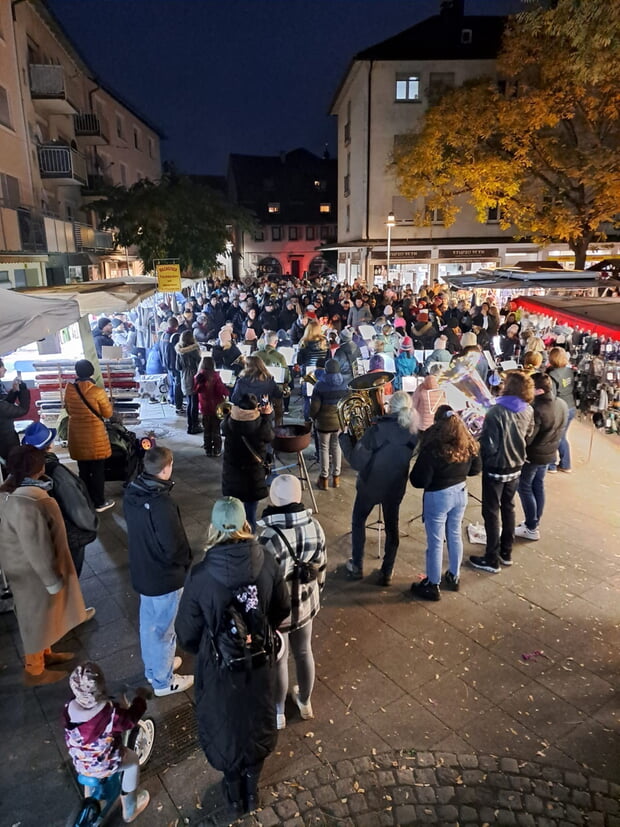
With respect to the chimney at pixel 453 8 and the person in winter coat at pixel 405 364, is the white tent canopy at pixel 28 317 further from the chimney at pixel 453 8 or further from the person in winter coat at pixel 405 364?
the chimney at pixel 453 8

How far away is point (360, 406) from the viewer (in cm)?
704

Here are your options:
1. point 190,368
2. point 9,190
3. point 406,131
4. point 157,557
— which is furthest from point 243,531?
point 406,131

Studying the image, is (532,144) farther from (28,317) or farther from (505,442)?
(28,317)

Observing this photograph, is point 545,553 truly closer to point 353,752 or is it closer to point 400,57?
point 353,752

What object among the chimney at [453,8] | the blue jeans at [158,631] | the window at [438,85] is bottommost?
the blue jeans at [158,631]

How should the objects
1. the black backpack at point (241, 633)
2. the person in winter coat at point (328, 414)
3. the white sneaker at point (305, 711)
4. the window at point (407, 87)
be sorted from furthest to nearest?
the window at point (407, 87) → the person in winter coat at point (328, 414) → the white sneaker at point (305, 711) → the black backpack at point (241, 633)

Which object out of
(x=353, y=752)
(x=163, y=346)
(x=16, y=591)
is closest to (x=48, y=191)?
(x=163, y=346)

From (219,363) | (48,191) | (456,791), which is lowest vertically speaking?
(456,791)

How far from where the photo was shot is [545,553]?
621 centimetres

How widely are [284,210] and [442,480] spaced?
203 ft

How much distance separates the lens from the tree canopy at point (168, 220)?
A: 2373cm

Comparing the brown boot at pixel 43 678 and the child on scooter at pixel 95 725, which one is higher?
the child on scooter at pixel 95 725

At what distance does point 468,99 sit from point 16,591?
24.1 m

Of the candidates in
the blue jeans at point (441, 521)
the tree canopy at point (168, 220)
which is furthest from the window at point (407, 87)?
the blue jeans at point (441, 521)
